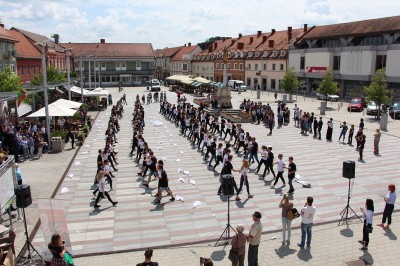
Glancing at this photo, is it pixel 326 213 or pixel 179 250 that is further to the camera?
pixel 326 213

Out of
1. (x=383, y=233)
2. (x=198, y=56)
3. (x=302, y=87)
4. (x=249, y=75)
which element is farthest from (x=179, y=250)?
(x=198, y=56)

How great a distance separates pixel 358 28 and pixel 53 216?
4989 centimetres

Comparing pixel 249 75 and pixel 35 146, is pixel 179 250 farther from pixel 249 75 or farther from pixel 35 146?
pixel 249 75

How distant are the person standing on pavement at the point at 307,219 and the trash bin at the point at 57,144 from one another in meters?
15.5

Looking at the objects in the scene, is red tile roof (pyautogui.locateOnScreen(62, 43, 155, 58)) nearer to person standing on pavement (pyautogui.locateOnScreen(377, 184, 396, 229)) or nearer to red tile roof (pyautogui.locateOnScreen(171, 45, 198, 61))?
red tile roof (pyautogui.locateOnScreen(171, 45, 198, 61))

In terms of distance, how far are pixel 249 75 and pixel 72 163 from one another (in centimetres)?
5650

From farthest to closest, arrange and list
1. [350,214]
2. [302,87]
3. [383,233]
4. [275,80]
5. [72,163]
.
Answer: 1. [275,80]
2. [302,87]
3. [72,163]
4. [350,214]
5. [383,233]

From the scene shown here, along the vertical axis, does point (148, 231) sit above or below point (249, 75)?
below

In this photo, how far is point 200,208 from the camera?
13305 millimetres

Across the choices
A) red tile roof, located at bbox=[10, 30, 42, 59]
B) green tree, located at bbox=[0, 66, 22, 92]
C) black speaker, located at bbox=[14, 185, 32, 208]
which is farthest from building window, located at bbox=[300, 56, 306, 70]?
black speaker, located at bbox=[14, 185, 32, 208]

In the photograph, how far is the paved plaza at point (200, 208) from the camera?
1015 centimetres

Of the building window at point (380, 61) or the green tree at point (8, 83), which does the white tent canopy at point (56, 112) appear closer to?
the green tree at point (8, 83)

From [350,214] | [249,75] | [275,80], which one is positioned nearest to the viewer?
[350,214]

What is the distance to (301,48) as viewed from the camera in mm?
60438
